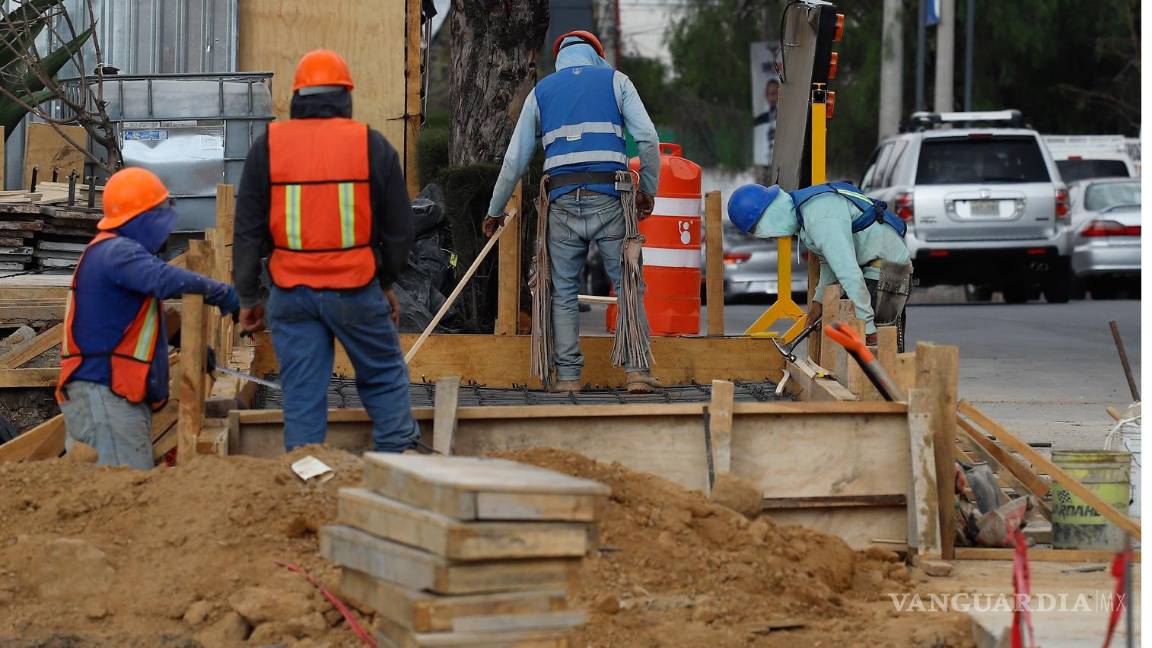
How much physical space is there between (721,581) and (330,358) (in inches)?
79.6

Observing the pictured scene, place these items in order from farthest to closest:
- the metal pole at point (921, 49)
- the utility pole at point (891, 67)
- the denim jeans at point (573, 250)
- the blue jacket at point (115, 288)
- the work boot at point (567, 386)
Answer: the metal pole at point (921, 49)
the utility pole at point (891, 67)
the work boot at point (567, 386)
the denim jeans at point (573, 250)
the blue jacket at point (115, 288)

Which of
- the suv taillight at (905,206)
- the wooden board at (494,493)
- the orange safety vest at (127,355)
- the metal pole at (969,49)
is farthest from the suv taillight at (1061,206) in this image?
the wooden board at (494,493)

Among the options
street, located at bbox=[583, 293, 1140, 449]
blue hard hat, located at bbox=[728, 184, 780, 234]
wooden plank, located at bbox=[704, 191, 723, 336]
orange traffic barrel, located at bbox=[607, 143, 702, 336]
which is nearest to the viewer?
blue hard hat, located at bbox=[728, 184, 780, 234]

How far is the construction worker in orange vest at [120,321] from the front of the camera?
729 centimetres

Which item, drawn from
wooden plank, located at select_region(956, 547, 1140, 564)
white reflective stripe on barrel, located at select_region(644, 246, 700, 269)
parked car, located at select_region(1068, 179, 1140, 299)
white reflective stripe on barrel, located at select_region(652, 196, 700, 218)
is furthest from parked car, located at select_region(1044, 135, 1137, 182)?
wooden plank, located at select_region(956, 547, 1140, 564)

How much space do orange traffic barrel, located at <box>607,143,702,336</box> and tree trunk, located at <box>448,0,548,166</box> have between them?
3.83 feet

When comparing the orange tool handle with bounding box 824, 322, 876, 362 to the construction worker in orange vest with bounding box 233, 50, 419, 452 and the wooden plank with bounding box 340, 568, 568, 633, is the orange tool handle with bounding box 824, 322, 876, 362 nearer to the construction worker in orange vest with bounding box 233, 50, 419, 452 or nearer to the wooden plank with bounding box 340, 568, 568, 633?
the construction worker in orange vest with bounding box 233, 50, 419, 452

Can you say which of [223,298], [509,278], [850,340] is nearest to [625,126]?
[509,278]

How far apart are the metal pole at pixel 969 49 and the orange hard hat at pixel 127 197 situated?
2774 cm

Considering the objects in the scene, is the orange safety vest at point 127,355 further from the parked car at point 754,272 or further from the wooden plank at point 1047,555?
the parked car at point 754,272

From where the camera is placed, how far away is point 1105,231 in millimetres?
24484

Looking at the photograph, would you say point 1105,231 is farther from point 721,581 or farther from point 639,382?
point 721,581

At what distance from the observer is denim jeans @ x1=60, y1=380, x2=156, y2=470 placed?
24.2 feet

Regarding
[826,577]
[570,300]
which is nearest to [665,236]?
[570,300]
